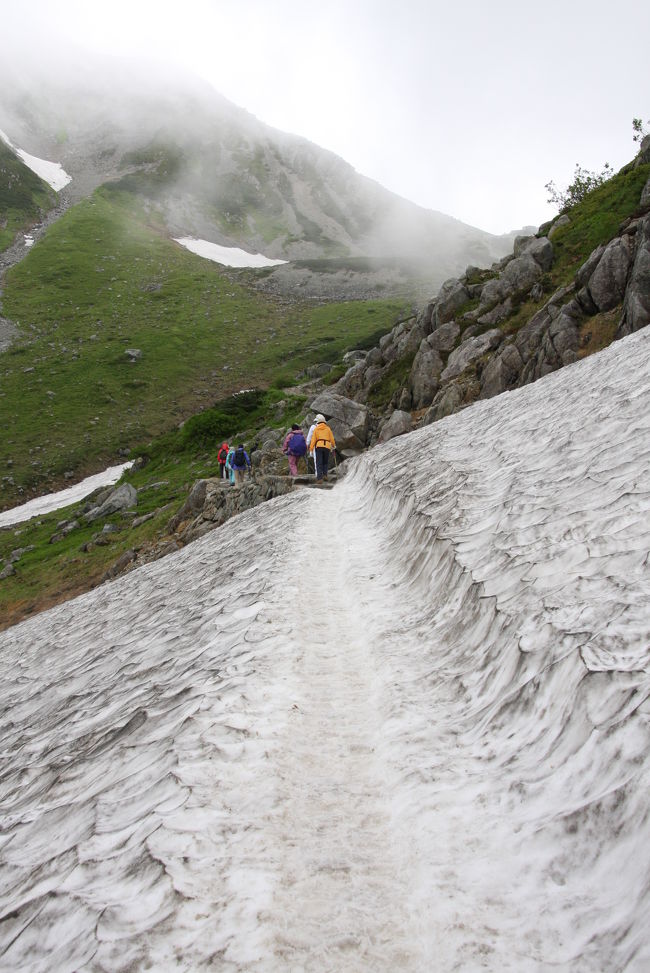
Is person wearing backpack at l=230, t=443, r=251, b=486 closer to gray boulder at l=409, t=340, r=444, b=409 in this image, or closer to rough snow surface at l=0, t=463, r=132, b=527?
gray boulder at l=409, t=340, r=444, b=409

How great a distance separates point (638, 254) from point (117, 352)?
295 ft

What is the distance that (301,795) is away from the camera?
5.86m

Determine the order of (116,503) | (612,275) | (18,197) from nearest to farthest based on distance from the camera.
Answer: (612,275) < (116,503) < (18,197)

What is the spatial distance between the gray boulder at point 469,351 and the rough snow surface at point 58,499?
37407 millimetres

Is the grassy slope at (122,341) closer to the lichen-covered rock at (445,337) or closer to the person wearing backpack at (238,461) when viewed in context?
the person wearing backpack at (238,461)

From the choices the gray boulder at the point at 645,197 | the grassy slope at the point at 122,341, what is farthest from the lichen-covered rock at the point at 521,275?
the grassy slope at the point at 122,341

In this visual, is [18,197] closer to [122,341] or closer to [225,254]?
[225,254]

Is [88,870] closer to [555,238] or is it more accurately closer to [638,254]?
[638,254]

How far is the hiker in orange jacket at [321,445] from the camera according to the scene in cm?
2839

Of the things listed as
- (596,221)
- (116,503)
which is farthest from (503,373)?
(116,503)

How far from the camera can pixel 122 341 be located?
4122 inches

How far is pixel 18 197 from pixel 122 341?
103 m

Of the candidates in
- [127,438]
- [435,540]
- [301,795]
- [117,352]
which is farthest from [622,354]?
[117,352]

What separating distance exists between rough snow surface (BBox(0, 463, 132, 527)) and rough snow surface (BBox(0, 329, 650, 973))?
162 feet
